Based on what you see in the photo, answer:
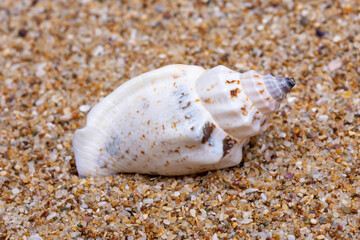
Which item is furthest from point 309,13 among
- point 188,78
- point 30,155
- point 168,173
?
point 30,155

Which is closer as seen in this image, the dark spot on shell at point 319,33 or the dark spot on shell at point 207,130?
the dark spot on shell at point 207,130

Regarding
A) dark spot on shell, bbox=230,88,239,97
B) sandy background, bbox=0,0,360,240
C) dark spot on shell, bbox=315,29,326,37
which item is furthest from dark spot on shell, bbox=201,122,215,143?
dark spot on shell, bbox=315,29,326,37

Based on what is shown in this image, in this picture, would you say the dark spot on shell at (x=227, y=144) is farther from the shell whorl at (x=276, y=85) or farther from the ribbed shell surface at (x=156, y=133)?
the shell whorl at (x=276, y=85)

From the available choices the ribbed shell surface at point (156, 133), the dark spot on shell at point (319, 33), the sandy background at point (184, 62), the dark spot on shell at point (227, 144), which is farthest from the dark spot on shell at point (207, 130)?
the dark spot on shell at point (319, 33)

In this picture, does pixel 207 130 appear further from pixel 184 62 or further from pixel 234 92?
pixel 184 62

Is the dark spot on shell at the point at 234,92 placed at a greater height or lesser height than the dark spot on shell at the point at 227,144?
greater

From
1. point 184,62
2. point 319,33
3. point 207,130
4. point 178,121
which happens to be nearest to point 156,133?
point 178,121
